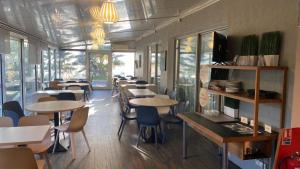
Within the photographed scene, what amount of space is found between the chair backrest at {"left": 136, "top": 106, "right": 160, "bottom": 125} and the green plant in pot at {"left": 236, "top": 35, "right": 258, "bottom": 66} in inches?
63.3

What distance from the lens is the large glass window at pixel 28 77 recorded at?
6.70m

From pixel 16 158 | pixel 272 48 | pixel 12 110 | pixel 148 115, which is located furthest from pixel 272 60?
pixel 12 110

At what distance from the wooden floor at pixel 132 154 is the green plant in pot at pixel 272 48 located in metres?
1.69

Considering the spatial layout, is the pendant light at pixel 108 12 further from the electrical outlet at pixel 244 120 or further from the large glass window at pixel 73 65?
the large glass window at pixel 73 65

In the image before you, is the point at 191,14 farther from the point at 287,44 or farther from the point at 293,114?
the point at 293,114

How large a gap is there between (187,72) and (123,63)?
811cm

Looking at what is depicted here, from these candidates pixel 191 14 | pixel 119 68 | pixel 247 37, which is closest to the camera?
pixel 247 37

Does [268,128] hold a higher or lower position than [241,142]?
higher

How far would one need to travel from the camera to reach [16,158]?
2.09 metres

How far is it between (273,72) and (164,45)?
4.86 metres

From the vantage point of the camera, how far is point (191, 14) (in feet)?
17.5

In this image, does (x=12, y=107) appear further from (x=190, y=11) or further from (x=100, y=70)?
(x=100, y=70)

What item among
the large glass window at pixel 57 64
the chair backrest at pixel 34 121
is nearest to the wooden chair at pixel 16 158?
the chair backrest at pixel 34 121

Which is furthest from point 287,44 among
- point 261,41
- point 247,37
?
point 247,37
